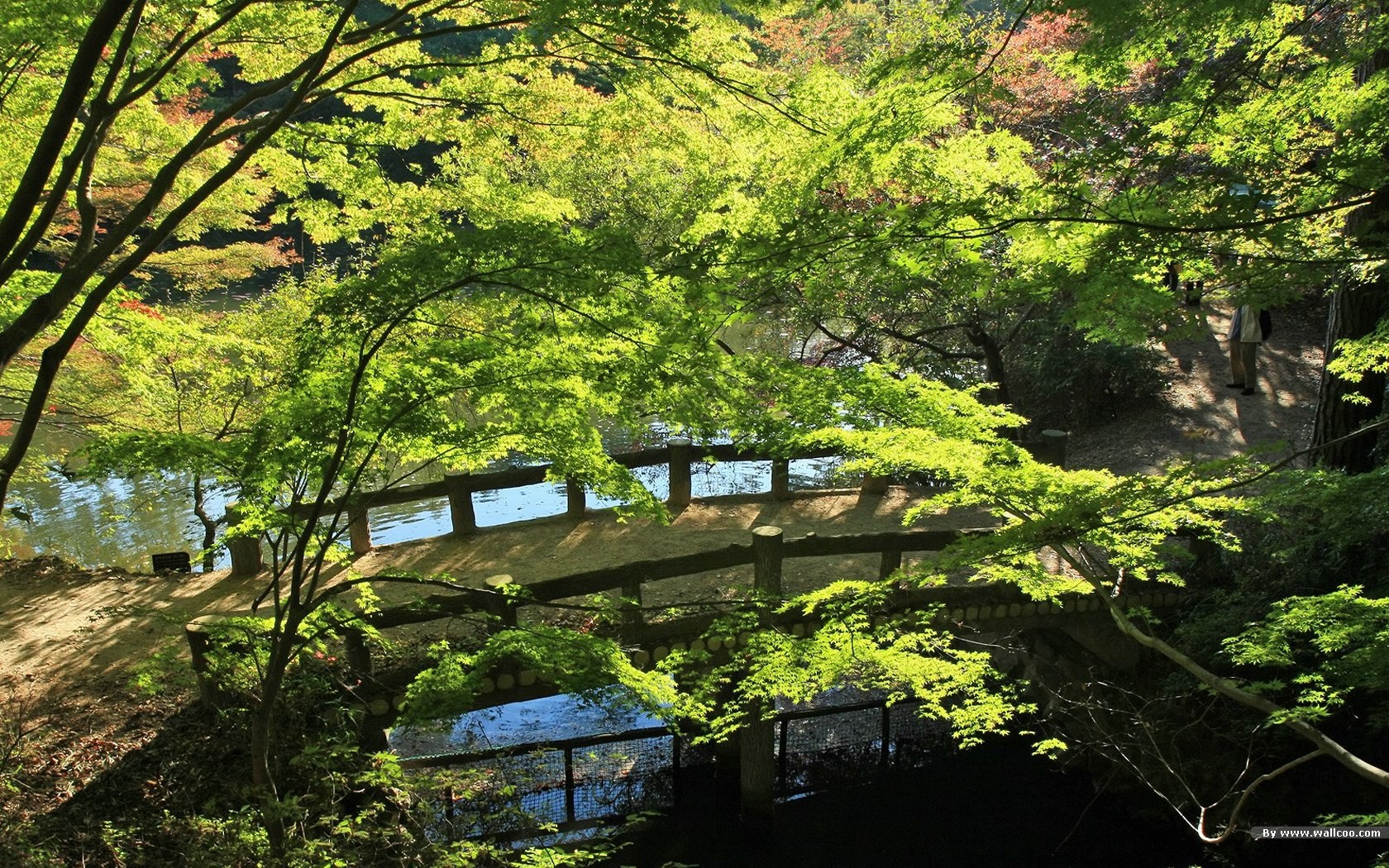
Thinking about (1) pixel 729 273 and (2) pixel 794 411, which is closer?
(1) pixel 729 273

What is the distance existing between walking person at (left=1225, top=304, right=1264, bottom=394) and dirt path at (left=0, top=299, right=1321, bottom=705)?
0.23m

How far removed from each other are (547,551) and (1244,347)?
404 inches

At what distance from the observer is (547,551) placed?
29.5 feet

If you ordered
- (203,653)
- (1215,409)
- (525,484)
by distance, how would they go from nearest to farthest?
(203,653)
(525,484)
(1215,409)

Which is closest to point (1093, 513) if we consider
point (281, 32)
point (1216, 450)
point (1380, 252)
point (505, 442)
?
point (1380, 252)

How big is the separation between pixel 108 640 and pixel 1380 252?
9193 millimetres

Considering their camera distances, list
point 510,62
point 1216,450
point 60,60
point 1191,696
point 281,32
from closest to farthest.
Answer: point 60,60 → point 281,32 → point 510,62 → point 1191,696 → point 1216,450

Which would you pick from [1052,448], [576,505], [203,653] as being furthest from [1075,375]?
[203,653]

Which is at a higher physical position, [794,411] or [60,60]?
[60,60]

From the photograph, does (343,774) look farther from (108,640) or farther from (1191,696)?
(1191,696)

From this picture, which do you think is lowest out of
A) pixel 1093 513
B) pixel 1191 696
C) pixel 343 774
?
pixel 1191 696

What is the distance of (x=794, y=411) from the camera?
5133 millimetres

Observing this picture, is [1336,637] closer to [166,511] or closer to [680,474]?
[680,474]

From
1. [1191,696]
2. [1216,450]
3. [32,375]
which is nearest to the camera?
[1191,696]
